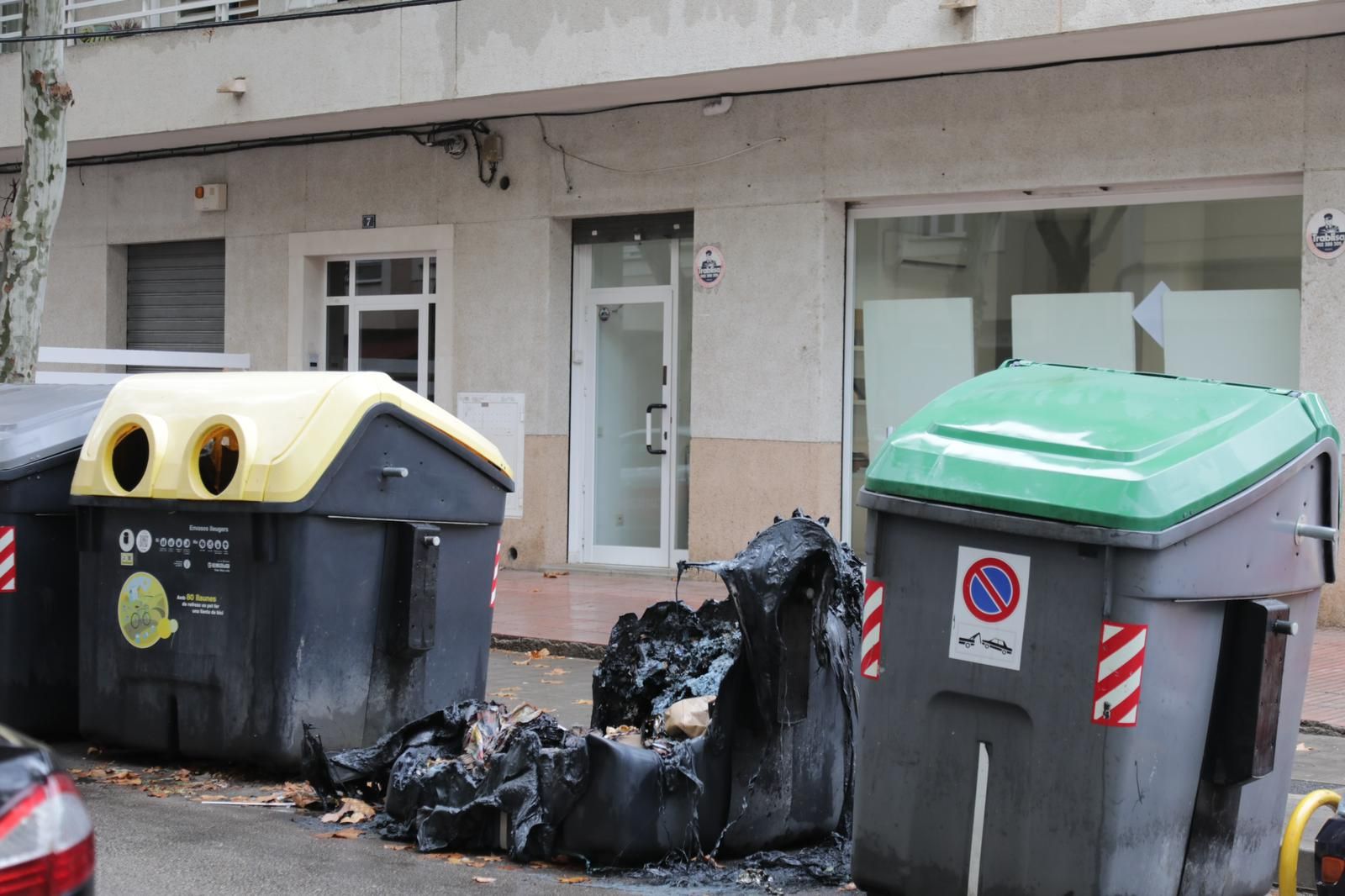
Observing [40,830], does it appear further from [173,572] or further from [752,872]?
[173,572]

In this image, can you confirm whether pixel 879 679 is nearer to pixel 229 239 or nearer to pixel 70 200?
pixel 229 239

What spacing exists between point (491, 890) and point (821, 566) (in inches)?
56.7

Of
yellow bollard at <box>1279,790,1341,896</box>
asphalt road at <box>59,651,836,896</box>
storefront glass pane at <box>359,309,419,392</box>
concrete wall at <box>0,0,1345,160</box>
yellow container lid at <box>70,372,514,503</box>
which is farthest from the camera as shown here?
storefront glass pane at <box>359,309,419,392</box>

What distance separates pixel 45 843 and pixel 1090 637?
257 cm

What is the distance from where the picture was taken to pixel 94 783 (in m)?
6.49

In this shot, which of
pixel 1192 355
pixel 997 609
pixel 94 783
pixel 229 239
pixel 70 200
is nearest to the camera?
pixel 997 609

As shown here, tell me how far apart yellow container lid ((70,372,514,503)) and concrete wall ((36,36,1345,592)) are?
5893 millimetres

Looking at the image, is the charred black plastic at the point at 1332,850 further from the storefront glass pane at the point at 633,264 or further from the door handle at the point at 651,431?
the storefront glass pane at the point at 633,264

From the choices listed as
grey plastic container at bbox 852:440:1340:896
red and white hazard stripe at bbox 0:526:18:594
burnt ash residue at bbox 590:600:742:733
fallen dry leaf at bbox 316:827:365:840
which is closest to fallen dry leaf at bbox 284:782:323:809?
fallen dry leaf at bbox 316:827:365:840

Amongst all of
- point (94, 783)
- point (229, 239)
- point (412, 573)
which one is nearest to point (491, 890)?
point (412, 573)

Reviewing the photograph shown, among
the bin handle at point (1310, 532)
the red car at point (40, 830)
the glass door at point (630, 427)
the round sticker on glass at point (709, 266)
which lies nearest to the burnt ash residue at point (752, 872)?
the bin handle at point (1310, 532)

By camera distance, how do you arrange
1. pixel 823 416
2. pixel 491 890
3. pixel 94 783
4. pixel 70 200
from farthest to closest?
1. pixel 70 200
2. pixel 823 416
3. pixel 94 783
4. pixel 491 890

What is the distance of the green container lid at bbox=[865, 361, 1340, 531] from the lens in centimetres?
415

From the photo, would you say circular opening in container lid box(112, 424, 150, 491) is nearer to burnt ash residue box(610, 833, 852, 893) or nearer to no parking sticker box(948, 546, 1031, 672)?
burnt ash residue box(610, 833, 852, 893)
